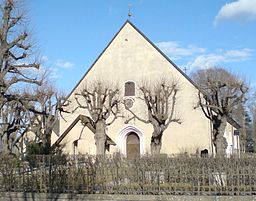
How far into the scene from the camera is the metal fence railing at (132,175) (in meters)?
12.4

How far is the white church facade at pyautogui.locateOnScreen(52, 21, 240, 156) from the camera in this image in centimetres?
3108

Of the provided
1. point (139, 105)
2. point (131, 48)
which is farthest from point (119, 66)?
point (139, 105)

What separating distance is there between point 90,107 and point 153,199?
1557 cm

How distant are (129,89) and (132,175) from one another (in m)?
20.4

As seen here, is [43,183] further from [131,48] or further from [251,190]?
[131,48]

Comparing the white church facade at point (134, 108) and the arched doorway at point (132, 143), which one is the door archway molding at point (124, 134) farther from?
the arched doorway at point (132, 143)

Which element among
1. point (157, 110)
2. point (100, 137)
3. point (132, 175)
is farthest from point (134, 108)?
point (132, 175)

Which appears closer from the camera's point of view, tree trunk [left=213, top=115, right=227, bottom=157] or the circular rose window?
tree trunk [left=213, top=115, right=227, bottom=157]

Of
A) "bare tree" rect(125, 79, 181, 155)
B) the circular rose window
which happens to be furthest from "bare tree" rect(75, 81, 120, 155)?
"bare tree" rect(125, 79, 181, 155)

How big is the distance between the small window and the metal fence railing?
19261mm

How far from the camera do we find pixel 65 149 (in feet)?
104

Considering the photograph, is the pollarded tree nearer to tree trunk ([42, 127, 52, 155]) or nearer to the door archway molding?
the door archway molding

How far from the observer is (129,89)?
33125mm

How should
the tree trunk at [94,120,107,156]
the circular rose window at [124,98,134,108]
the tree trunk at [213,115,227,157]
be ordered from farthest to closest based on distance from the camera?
the circular rose window at [124,98,134,108] → the tree trunk at [94,120,107,156] → the tree trunk at [213,115,227,157]
